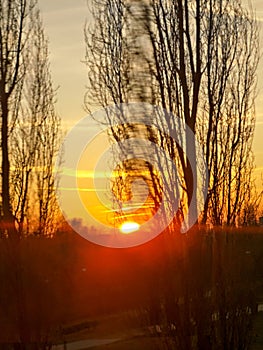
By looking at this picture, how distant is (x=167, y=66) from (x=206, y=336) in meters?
3.42

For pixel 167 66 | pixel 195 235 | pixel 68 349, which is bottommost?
pixel 68 349

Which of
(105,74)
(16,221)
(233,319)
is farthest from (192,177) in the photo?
(105,74)

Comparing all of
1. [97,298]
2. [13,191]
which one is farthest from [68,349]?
[13,191]

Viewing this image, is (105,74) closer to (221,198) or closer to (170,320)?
(221,198)

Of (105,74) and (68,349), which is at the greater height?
(105,74)

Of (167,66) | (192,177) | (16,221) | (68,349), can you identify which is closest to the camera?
(192,177)

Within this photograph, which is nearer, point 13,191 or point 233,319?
point 233,319

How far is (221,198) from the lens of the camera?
1004cm

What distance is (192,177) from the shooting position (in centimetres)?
734

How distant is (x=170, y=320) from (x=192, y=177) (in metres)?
1.68

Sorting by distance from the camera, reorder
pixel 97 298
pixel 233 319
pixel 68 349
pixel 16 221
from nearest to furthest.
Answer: pixel 233 319, pixel 16 221, pixel 68 349, pixel 97 298

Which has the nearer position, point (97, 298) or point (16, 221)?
point (16, 221)

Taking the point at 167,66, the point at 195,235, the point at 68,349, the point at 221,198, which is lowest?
the point at 68,349

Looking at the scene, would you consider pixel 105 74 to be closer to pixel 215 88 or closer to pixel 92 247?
pixel 215 88
